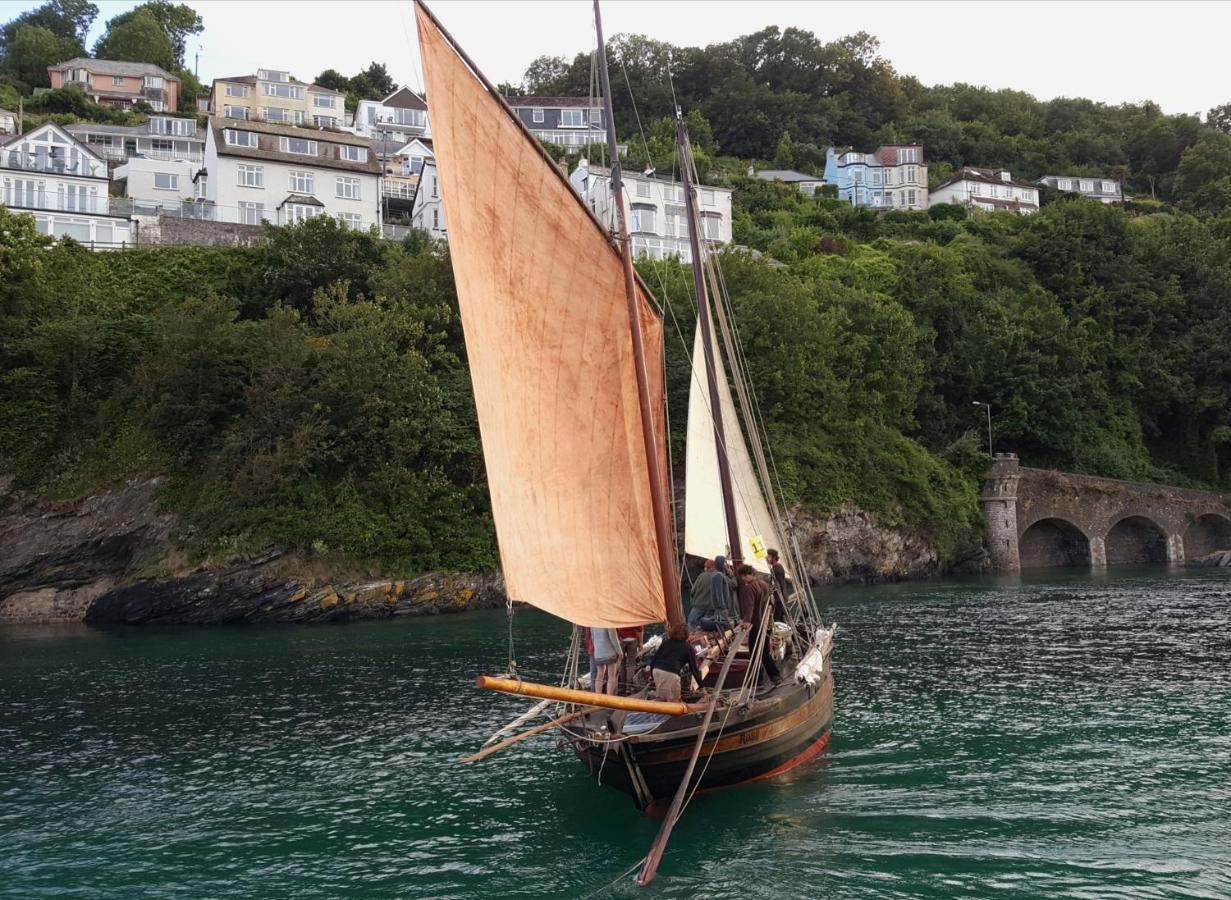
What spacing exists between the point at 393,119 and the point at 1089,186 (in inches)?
3891

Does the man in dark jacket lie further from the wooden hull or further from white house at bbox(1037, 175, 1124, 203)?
white house at bbox(1037, 175, 1124, 203)

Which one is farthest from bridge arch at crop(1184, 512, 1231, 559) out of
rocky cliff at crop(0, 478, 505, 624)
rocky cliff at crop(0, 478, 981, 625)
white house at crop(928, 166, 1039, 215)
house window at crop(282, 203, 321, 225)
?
house window at crop(282, 203, 321, 225)

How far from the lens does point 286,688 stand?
100 ft

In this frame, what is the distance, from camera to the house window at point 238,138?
271ft

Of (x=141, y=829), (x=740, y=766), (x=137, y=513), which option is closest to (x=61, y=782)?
(x=141, y=829)

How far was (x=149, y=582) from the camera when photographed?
48.2 meters

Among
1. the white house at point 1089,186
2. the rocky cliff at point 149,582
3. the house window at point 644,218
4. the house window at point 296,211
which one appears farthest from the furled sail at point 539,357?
the white house at point 1089,186

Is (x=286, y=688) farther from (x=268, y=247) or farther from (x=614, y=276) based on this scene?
(x=268, y=247)

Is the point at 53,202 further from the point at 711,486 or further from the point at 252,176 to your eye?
the point at 711,486

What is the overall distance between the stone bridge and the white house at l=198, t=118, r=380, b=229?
172 ft

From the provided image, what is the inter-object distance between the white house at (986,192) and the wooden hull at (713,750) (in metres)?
124

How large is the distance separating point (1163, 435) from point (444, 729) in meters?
84.2

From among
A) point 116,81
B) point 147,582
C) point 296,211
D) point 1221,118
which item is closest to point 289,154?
point 296,211

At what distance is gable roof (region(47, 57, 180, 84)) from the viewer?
457 feet
